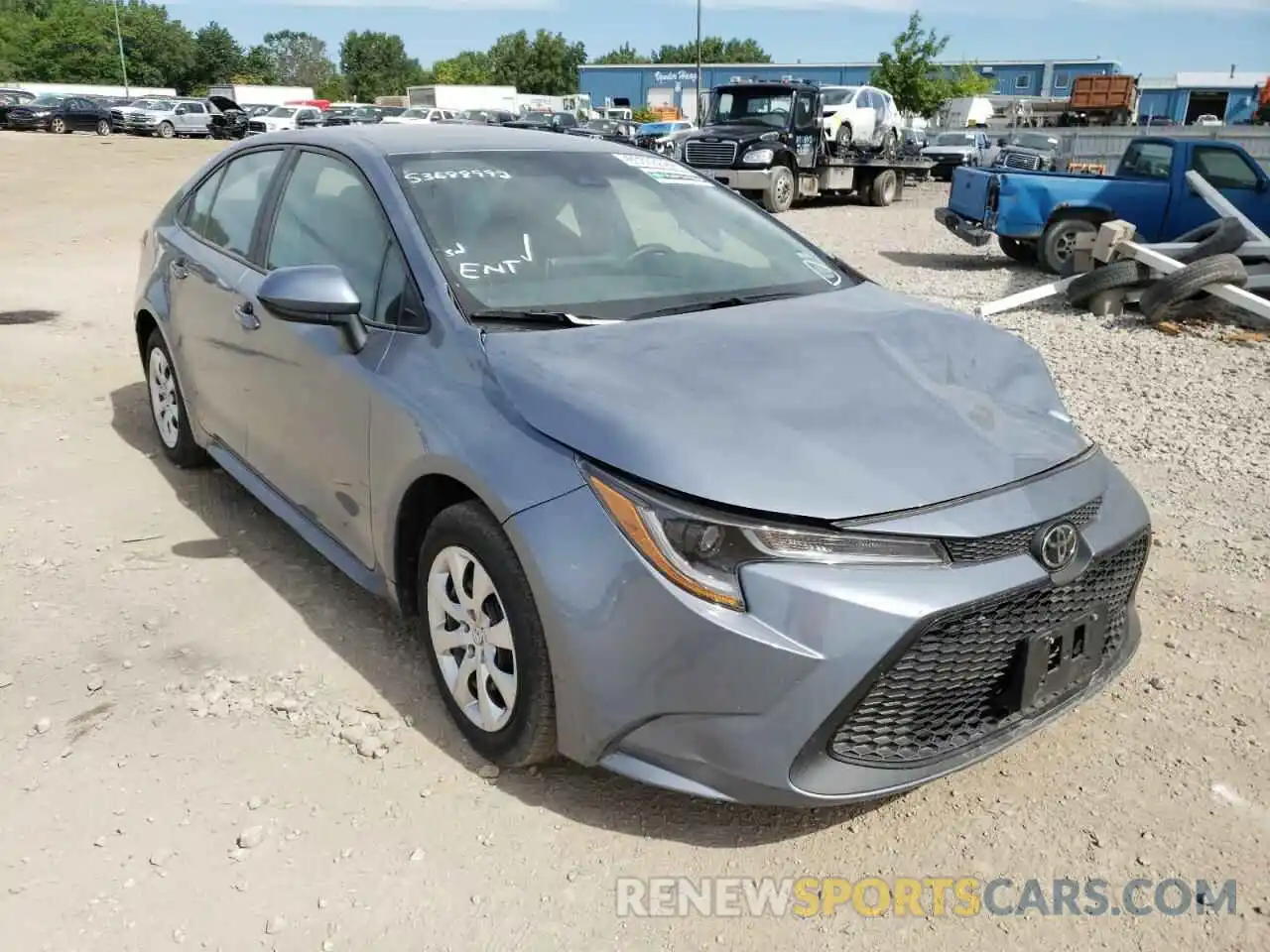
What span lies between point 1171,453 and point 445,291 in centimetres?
420

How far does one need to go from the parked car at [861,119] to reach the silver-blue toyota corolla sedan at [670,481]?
20.1 metres

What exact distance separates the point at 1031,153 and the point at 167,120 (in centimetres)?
3130

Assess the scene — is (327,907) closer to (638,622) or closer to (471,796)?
(471,796)

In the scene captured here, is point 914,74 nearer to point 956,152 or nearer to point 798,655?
point 956,152

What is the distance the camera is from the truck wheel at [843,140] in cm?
2128

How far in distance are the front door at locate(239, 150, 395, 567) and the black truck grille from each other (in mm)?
16078

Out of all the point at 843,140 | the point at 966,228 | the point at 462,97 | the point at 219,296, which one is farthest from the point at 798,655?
the point at 462,97

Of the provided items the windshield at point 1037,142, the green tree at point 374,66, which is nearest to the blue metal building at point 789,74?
the green tree at point 374,66

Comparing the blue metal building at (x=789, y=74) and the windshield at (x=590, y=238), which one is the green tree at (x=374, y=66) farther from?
the windshield at (x=590, y=238)

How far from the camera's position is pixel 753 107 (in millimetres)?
19969

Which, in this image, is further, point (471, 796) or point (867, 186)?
point (867, 186)

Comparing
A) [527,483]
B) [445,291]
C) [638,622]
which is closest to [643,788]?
[638,622]

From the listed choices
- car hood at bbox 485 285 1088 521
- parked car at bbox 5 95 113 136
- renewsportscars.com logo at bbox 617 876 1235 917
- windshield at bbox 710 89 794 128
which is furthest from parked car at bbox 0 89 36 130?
renewsportscars.com logo at bbox 617 876 1235 917

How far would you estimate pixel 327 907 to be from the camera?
2346 millimetres
